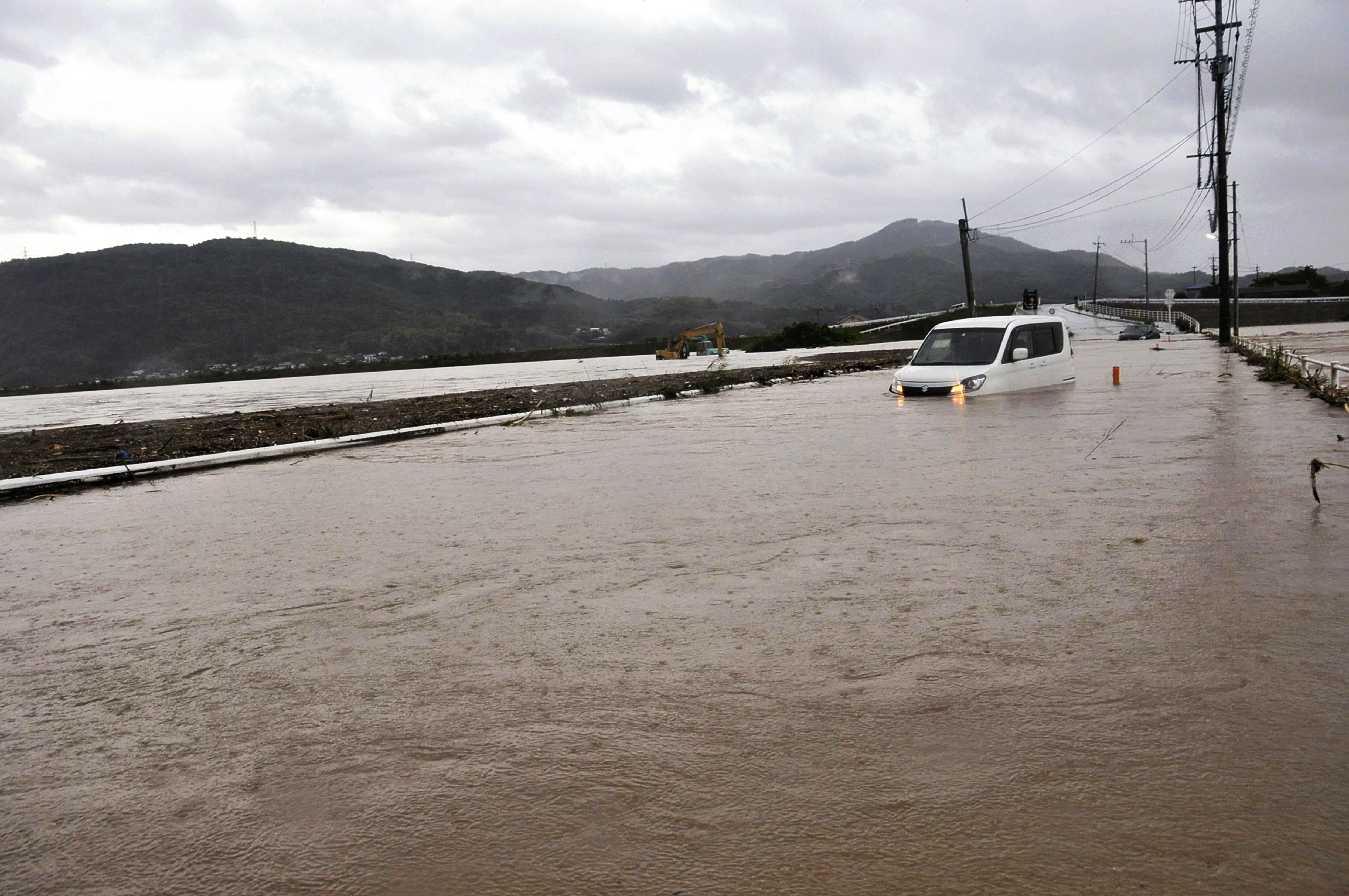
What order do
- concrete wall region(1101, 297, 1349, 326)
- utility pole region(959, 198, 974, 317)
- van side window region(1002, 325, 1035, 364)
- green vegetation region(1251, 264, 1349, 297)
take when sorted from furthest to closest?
green vegetation region(1251, 264, 1349, 297) < concrete wall region(1101, 297, 1349, 326) < utility pole region(959, 198, 974, 317) < van side window region(1002, 325, 1035, 364)

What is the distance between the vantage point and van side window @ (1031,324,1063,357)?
2048cm

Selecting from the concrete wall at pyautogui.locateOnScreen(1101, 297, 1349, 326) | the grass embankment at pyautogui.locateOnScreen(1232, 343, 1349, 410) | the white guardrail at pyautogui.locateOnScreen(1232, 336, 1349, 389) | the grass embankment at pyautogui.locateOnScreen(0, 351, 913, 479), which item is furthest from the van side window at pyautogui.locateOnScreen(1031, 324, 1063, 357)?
the concrete wall at pyautogui.locateOnScreen(1101, 297, 1349, 326)

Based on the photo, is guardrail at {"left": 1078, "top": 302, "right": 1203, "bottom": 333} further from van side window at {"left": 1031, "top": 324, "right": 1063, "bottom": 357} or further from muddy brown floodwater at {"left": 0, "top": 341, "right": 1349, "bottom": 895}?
muddy brown floodwater at {"left": 0, "top": 341, "right": 1349, "bottom": 895}

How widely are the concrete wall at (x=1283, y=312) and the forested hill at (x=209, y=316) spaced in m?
89.9

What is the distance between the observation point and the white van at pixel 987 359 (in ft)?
62.5

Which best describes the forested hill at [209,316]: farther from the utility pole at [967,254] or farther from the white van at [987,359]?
the white van at [987,359]

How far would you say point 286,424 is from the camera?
739 inches

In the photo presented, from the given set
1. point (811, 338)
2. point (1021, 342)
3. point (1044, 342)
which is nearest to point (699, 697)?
point (1021, 342)

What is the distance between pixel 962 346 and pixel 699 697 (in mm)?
17451

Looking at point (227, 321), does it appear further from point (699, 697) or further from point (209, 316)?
point (699, 697)

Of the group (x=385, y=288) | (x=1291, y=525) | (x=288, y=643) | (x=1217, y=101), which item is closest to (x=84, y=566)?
(x=288, y=643)

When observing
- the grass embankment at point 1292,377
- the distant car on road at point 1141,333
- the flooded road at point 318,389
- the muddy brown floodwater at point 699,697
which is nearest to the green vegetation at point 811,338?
the flooded road at point 318,389

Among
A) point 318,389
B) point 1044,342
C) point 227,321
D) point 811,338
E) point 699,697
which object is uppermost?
point 227,321

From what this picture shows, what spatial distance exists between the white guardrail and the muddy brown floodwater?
8.65 metres
